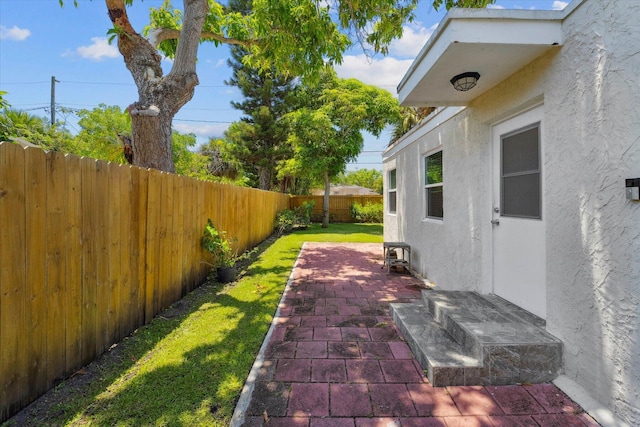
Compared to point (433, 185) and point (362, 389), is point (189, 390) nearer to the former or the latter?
point (362, 389)

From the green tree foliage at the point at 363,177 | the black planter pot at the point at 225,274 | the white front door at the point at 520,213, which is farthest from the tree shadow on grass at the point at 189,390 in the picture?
the green tree foliage at the point at 363,177

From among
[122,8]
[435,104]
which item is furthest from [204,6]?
[435,104]

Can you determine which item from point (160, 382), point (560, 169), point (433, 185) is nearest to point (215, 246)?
point (160, 382)

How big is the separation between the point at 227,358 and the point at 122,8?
5.79 m

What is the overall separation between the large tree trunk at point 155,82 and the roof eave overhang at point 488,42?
408cm

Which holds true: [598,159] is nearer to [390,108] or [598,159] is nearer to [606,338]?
[606,338]

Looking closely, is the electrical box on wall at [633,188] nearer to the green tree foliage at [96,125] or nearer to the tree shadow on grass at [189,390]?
the tree shadow on grass at [189,390]

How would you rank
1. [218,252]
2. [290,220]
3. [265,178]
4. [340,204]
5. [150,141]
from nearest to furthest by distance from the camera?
[150,141] < [218,252] < [290,220] < [340,204] < [265,178]

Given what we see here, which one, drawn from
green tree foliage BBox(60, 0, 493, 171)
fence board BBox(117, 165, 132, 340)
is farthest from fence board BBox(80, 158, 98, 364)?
green tree foliage BBox(60, 0, 493, 171)

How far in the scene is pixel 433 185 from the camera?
5.68 meters

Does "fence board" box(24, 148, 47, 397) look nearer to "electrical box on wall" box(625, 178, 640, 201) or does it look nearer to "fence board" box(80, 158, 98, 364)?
"fence board" box(80, 158, 98, 364)

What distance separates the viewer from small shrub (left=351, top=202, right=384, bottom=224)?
19781 millimetres

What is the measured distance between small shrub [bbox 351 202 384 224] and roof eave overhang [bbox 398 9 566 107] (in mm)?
16532

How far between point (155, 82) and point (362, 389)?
5.61m
